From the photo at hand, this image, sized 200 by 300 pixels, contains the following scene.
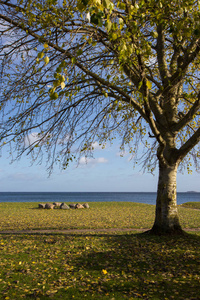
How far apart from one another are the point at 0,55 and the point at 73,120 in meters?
3.55

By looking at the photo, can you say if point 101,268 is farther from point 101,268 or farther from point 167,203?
point 167,203

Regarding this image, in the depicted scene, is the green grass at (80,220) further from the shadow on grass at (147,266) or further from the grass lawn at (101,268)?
the shadow on grass at (147,266)

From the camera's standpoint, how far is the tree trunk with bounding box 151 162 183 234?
33.9 ft

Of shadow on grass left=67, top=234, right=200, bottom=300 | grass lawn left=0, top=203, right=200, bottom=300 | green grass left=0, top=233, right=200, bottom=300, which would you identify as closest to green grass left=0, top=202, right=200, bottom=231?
grass lawn left=0, top=203, right=200, bottom=300

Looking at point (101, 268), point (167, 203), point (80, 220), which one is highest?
point (167, 203)

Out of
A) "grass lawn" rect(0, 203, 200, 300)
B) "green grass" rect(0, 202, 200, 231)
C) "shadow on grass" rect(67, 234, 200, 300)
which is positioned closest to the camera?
"grass lawn" rect(0, 203, 200, 300)

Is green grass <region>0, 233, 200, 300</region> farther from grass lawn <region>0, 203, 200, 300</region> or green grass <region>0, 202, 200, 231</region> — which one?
green grass <region>0, 202, 200, 231</region>

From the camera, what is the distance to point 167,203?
1033cm

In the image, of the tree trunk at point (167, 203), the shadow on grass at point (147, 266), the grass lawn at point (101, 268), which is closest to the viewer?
the grass lawn at point (101, 268)

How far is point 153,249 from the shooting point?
8.72 meters

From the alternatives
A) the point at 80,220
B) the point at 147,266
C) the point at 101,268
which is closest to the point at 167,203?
the point at 147,266

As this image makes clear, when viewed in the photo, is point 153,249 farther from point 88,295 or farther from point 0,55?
point 0,55

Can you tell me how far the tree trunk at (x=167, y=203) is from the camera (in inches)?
407

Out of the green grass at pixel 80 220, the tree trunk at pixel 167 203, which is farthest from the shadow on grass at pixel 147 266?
the green grass at pixel 80 220
